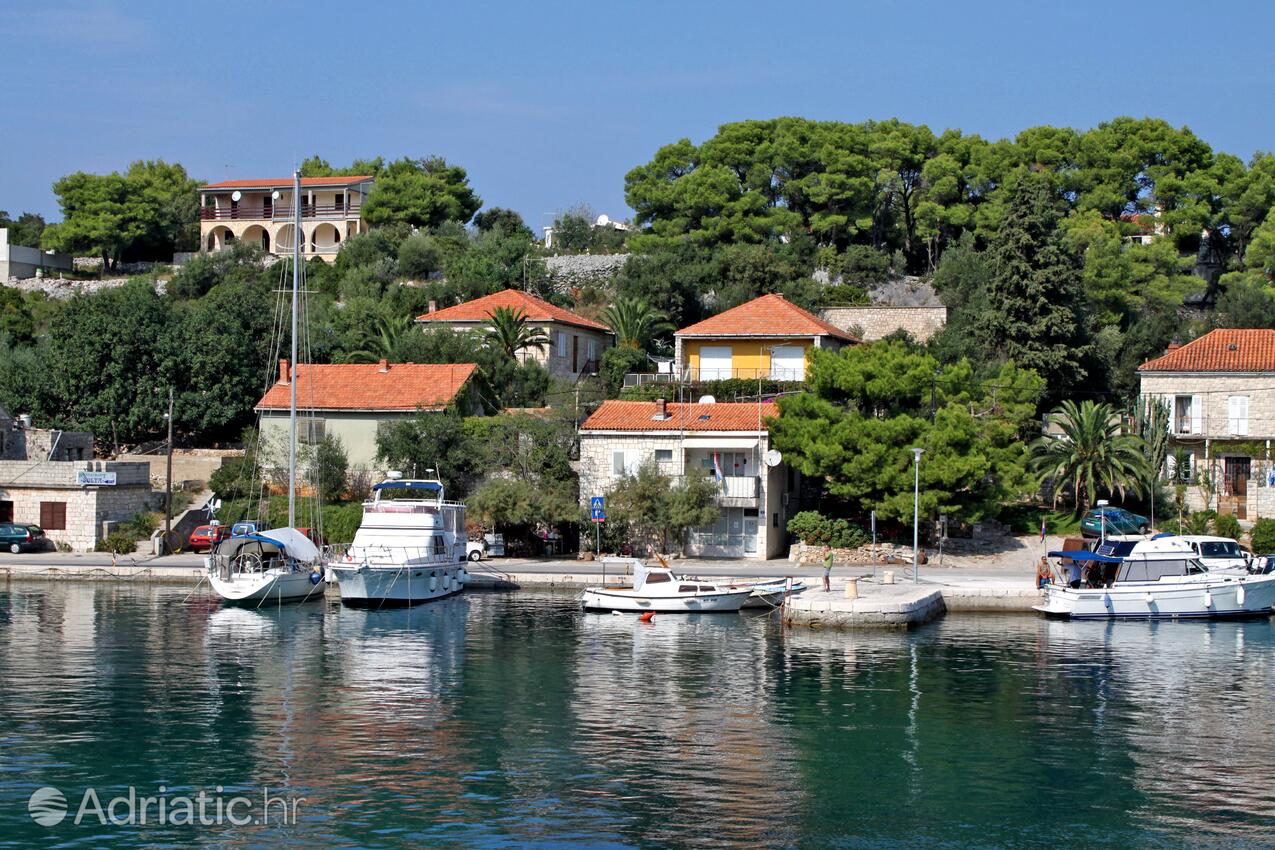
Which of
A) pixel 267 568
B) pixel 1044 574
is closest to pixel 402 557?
pixel 267 568

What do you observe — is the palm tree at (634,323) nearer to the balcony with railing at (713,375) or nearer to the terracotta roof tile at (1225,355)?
the balcony with railing at (713,375)

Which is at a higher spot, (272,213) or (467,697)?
(272,213)

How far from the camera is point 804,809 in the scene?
21.9 m

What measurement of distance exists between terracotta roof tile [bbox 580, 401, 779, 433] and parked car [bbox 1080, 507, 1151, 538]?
1204cm

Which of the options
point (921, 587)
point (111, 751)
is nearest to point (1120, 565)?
point (921, 587)

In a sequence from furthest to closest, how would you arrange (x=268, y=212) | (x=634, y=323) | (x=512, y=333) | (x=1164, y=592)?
(x=268, y=212)
(x=634, y=323)
(x=512, y=333)
(x=1164, y=592)

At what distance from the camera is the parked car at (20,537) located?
5325 cm

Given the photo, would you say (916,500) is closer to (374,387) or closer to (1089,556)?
(1089,556)

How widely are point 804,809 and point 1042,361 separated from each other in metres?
42.6

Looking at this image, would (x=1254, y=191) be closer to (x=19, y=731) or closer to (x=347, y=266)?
(x=347, y=266)

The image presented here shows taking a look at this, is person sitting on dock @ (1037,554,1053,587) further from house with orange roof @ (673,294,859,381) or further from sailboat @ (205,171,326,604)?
sailboat @ (205,171,326,604)

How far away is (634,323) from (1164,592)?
34.8 m

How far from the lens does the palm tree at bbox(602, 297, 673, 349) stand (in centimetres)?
7106

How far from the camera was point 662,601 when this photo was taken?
42.5 m
